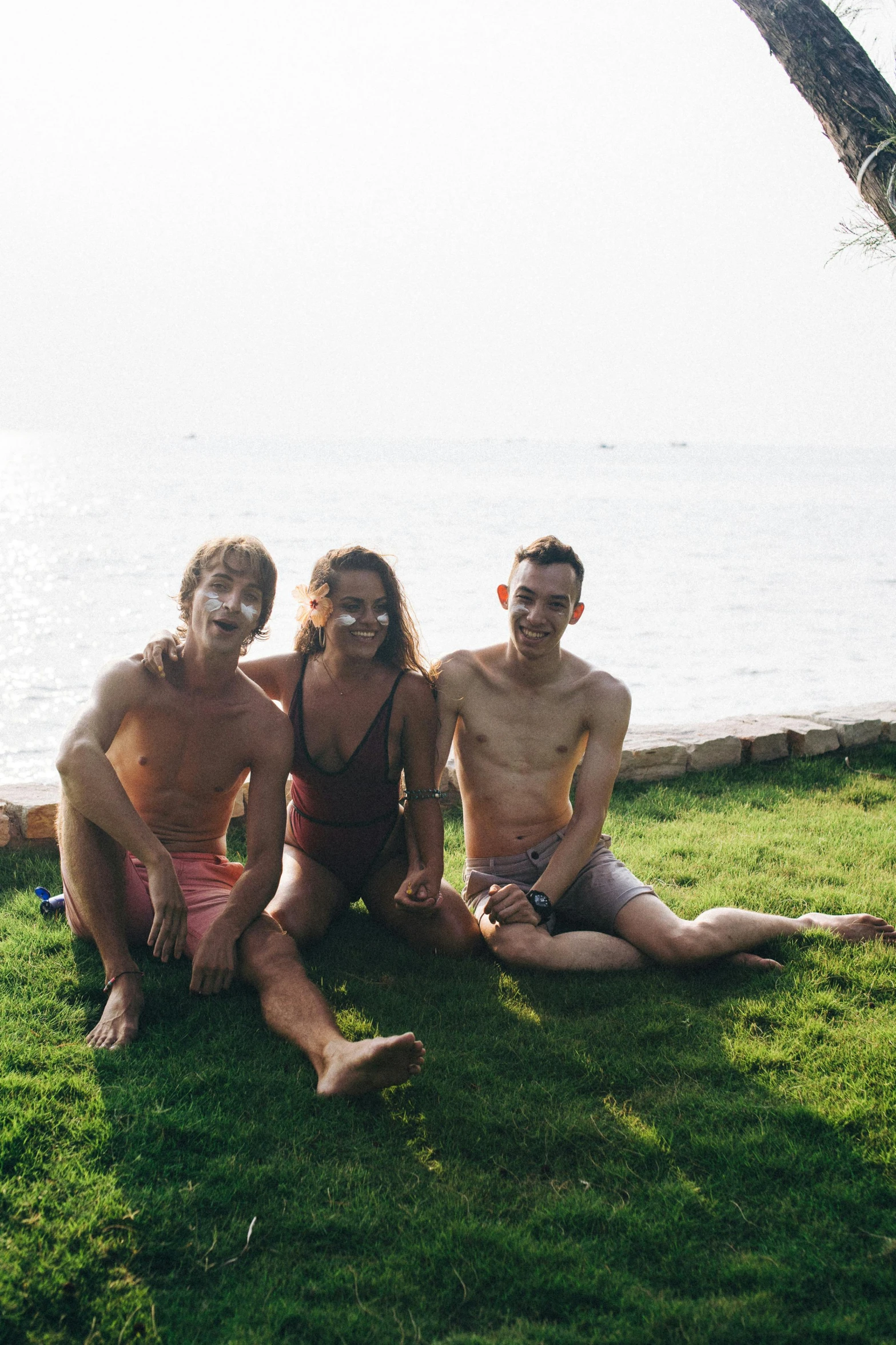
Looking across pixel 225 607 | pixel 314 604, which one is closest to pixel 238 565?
pixel 225 607

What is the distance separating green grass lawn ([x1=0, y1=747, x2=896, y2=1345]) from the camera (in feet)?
7.59

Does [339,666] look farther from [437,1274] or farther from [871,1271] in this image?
[871,1271]

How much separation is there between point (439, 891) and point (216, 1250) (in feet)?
5.79

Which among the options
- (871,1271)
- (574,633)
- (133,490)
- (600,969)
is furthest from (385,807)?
(133,490)

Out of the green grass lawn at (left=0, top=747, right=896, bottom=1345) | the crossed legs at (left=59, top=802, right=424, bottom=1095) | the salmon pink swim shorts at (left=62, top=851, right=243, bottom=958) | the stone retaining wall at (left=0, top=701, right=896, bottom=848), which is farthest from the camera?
the stone retaining wall at (left=0, top=701, right=896, bottom=848)

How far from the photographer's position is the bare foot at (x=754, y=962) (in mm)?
3979

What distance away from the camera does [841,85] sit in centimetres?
338

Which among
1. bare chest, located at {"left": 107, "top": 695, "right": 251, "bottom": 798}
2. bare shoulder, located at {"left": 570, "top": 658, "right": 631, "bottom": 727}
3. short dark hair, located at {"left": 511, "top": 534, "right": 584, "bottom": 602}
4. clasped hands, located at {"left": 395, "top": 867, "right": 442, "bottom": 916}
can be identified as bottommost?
clasped hands, located at {"left": 395, "top": 867, "right": 442, "bottom": 916}

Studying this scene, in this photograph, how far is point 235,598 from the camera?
3.81 metres

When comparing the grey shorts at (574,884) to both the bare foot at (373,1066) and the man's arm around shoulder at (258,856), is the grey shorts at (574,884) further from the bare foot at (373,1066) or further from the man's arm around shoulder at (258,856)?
the bare foot at (373,1066)

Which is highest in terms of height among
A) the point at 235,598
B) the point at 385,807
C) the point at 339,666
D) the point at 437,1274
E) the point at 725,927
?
the point at 235,598

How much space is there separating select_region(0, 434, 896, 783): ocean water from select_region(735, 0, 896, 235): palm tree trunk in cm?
274

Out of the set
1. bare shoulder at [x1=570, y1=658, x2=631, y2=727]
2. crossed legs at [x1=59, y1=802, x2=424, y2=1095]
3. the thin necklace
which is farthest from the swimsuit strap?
bare shoulder at [x1=570, y1=658, x2=631, y2=727]

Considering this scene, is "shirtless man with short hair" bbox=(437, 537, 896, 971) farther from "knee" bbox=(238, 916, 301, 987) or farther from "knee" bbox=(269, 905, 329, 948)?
"knee" bbox=(238, 916, 301, 987)
